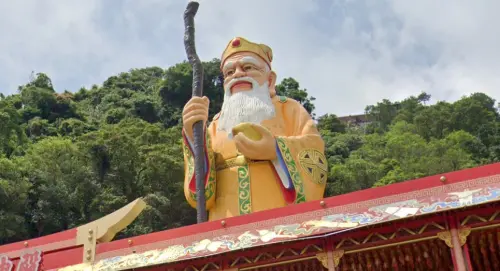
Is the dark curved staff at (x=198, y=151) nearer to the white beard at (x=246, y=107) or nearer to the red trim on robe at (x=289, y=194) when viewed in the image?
the white beard at (x=246, y=107)

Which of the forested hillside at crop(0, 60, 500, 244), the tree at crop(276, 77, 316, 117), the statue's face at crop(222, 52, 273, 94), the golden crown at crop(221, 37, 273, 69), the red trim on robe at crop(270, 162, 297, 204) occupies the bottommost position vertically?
the red trim on robe at crop(270, 162, 297, 204)

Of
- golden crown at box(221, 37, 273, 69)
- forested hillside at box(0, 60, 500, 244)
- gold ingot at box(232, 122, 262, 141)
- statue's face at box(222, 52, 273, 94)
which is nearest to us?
gold ingot at box(232, 122, 262, 141)

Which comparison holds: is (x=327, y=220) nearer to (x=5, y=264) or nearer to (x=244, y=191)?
(x=244, y=191)

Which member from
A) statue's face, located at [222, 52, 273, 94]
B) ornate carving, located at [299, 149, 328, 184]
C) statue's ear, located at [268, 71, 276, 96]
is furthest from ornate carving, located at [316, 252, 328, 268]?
statue's ear, located at [268, 71, 276, 96]

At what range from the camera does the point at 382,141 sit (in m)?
28.8

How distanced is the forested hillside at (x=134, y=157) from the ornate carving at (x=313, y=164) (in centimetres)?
1251

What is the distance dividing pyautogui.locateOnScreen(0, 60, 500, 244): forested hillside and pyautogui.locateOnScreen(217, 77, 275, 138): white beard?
11.8 meters

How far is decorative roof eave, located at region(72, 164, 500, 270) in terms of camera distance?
4750mm

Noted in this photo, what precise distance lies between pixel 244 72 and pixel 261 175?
1.81 m

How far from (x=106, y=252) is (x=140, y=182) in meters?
15.7

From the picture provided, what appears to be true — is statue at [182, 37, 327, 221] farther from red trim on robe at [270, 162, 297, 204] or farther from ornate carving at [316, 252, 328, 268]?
ornate carving at [316, 252, 328, 268]

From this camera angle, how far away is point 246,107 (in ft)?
27.8

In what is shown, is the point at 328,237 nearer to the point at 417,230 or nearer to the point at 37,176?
the point at 417,230

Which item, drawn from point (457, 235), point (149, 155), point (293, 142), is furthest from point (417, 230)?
point (149, 155)
